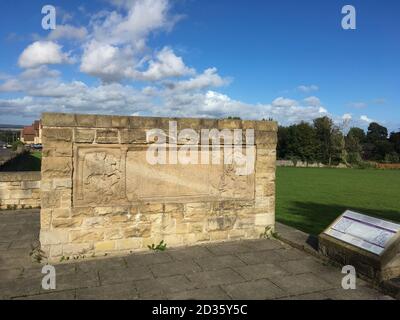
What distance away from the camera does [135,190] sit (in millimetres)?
5879

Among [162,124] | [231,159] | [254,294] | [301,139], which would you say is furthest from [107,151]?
[301,139]

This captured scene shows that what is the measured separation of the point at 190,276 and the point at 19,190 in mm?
7075

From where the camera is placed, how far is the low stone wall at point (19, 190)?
9594 mm

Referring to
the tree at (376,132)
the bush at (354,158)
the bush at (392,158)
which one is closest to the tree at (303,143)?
the bush at (354,158)

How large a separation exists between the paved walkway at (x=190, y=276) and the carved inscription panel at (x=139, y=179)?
3.12 feet

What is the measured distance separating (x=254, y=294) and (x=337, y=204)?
10.3 m

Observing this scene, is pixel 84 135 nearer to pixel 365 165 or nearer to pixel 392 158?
pixel 365 165

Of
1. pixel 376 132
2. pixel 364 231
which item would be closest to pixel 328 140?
pixel 376 132

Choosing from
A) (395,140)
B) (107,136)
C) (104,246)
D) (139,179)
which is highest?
(395,140)

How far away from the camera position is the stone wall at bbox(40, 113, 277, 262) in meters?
5.38

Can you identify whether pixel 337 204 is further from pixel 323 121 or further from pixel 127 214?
pixel 323 121

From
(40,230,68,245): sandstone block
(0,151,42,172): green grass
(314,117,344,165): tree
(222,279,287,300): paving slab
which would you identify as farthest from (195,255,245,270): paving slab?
(314,117,344,165): tree
